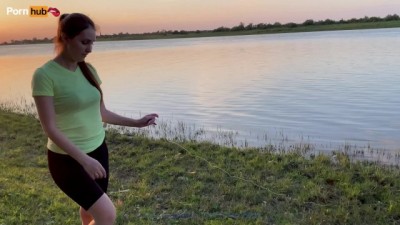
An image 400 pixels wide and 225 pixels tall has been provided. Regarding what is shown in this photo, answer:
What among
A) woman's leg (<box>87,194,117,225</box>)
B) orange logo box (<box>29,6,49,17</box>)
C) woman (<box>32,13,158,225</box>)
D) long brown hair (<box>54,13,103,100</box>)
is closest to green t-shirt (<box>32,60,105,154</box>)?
woman (<box>32,13,158,225</box>)

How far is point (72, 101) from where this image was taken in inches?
104

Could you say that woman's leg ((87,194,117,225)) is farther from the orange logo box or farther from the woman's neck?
the orange logo box

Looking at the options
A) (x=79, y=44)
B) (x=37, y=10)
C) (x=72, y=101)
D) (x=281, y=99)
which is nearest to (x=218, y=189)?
(x=37, y=10)

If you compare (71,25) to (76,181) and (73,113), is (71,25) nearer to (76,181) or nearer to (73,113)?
(73,113)

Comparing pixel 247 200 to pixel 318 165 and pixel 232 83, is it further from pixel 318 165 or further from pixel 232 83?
pixel 232 83

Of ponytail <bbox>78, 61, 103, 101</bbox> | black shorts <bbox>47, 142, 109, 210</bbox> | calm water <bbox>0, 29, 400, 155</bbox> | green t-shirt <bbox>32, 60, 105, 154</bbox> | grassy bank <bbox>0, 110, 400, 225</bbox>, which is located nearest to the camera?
green t-shirt <bbox>32, 60, 105, 154</bbox>

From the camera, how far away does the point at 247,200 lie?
5098mm

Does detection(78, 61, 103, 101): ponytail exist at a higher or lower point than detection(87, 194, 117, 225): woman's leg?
higher

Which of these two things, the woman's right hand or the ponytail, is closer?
the woman's right hand

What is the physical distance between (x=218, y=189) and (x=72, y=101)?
318 cm

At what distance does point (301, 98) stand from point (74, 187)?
12217 millimetres

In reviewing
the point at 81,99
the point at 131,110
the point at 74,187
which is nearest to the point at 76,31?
the point at 81,99

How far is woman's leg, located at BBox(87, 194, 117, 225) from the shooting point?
2.64 meters

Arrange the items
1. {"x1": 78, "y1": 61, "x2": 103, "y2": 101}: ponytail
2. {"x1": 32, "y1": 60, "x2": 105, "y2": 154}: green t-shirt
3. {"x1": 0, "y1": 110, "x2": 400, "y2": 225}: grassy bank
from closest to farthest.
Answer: {"x1": 32, "y1": 60, "x2": 105, "y2": 154}: green t-shirt < {"x1": 78, "y1": 61, "x2": 103, "y2": 101}: ponytail < {"x1": 0, "y1": 110, "x2": 400, "y2": 225}: grassy bank
